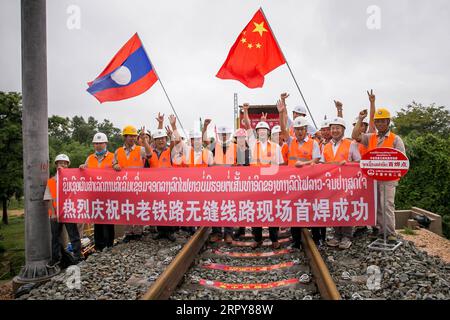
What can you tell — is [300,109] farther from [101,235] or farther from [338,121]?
[101,235]

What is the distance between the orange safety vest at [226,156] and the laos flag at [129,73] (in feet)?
8.08

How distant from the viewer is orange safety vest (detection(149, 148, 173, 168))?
6.13 metres

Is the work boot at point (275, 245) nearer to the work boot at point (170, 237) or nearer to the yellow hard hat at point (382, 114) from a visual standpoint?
the work boot at point (170, 237)

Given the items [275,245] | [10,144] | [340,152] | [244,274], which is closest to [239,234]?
[275,245]

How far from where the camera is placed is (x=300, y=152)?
540cm

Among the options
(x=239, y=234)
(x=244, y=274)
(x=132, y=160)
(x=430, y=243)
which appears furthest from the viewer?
(x=430, y=243)

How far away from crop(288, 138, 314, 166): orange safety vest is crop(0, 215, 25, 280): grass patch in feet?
41.8

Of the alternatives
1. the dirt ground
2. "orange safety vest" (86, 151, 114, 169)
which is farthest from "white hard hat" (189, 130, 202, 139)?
the dirt ground

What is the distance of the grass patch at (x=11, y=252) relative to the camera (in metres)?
13.2

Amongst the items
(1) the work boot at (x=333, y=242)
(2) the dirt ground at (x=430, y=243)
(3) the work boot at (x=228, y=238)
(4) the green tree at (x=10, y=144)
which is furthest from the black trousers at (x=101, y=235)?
(4) the green tree at (x=10, y=144)

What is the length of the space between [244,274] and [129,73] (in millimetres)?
5104

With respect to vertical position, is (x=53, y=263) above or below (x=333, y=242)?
below

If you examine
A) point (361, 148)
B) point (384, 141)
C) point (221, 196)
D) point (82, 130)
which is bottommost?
point (221, 196)
